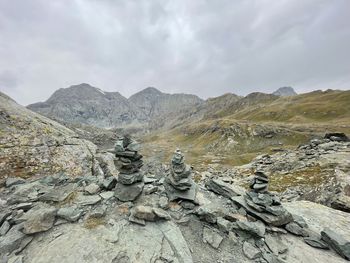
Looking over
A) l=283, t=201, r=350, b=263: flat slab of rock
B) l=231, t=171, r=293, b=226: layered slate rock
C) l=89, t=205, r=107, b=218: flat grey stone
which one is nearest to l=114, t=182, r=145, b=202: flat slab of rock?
l=89, t=205, r=107, b=218: flat grey stone

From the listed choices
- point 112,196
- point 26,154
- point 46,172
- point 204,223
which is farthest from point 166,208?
point 26,154

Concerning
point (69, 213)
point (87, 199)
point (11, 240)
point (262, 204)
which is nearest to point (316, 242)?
point (262, 204)

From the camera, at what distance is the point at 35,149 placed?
16953 mm

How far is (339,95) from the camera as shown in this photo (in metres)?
162

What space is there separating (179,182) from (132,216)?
3.98 metres

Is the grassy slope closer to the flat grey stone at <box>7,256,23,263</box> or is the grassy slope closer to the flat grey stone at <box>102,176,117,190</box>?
the flat grey stone at <box>102,176,117,190</box>

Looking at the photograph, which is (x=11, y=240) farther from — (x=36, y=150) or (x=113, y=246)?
(x=36, y=150)

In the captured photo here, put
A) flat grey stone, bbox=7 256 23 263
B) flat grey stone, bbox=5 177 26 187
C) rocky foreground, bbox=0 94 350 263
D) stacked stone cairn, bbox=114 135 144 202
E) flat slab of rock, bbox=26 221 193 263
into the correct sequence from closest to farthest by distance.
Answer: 1. flat grey stone, bbox=7 256 23 263
2. flat slab of rock, bbox=26 221 193 263
3. rocky foreground, bbox=0 94 350 263
4. stacked stone cairn, bbox=114 135 144 202
5. flat grey stone, bbox=5 177 26 187

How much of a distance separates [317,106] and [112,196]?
6775 inches

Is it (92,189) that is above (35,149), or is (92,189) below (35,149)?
below

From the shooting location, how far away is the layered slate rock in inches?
543

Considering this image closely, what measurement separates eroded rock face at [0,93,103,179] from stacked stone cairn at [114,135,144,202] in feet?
19.4

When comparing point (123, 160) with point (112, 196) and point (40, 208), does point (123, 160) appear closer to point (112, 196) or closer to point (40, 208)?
point (112, 196)

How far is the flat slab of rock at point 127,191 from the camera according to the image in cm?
1358
